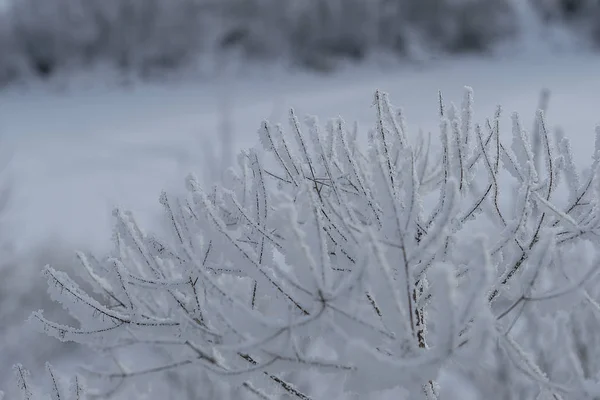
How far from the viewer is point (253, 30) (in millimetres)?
21312

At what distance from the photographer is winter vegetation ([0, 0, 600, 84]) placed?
66.8 feet

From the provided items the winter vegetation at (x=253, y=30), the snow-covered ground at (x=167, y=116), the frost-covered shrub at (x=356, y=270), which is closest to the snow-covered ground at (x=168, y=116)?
the snow-covered ground at (x=167, y=116)

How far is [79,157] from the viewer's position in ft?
52.0

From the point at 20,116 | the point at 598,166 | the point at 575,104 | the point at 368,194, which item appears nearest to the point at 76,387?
the point at 368,194

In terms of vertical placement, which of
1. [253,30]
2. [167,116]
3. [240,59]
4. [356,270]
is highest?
[356,270]

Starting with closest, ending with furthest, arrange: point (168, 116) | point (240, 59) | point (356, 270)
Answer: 1. point (356, 270)
2. point (168, 116)
3. point (240, 59)

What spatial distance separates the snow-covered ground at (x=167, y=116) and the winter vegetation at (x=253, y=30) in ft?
3.29

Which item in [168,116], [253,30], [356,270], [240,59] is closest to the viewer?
[356,270]

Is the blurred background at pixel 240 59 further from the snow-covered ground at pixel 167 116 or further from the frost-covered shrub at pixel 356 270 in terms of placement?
the frost-covered shrub at pixel 356 270

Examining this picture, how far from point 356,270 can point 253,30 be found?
2134cm

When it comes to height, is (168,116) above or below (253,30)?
below

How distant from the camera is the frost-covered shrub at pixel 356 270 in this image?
0.97m

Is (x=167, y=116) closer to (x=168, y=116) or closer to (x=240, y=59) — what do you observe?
(x=168, y=116)

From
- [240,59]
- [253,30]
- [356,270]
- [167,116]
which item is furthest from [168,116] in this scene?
[356,270]
